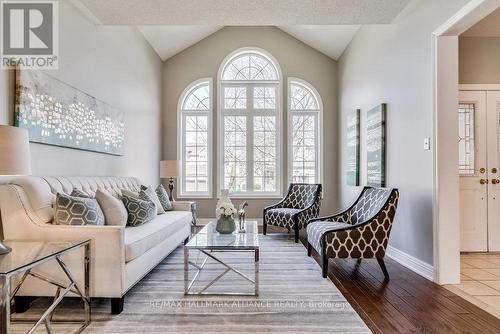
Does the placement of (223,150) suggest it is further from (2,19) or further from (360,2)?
(2,19)

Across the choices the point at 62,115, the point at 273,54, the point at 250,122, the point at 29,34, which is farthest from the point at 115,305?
the point at 273,54

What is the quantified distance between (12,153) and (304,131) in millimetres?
5137

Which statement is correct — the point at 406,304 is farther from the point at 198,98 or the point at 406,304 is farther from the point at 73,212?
the point at 198,98

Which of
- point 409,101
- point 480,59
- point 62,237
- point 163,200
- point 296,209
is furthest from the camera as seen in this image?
point 296,209

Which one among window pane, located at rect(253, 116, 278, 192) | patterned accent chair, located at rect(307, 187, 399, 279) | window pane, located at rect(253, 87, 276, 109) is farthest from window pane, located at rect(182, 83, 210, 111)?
patterned accent chair, located at rect(307, 187, 399, 279)

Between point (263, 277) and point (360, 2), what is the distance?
3.01m

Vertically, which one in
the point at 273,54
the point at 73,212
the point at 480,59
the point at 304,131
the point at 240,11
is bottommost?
the point at 73,212

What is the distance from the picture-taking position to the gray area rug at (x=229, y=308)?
6.74 feet

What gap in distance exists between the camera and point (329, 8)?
11.5 ft

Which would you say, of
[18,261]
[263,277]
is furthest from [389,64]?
[18,261]

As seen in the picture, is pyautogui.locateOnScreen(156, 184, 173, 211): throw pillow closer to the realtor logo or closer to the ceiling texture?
the realtor logo

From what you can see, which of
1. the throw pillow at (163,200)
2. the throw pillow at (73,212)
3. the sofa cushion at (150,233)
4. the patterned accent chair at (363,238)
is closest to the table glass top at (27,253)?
the throw pillow at (73,212)

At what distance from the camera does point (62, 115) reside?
3084mm

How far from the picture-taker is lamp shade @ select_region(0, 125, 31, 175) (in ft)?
5.85
